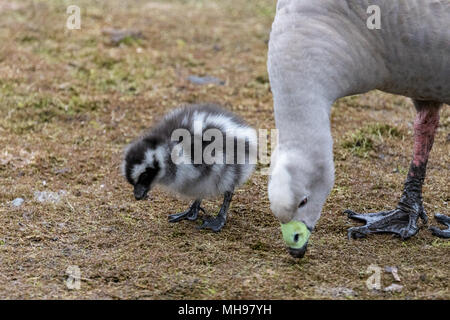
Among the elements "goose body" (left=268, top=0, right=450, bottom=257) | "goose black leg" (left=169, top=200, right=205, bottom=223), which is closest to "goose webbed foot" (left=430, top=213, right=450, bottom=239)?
"goose body" (left=268, top=0, right=450, bottom=257)

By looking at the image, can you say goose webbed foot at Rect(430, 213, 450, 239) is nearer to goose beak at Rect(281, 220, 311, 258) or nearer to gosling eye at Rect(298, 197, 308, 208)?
goose beak at Rect(281, 220, 311, 258)

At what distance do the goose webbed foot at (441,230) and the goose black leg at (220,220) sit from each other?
1693 mm

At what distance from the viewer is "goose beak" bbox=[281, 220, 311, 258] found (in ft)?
13.5

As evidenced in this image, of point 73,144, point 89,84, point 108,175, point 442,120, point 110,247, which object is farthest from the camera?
point 89,84

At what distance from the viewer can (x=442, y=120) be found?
291 inches

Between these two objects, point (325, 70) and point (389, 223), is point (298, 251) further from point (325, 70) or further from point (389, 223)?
point (389, 223)

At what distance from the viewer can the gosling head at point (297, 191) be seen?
3.90 m

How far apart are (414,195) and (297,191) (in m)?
1.89

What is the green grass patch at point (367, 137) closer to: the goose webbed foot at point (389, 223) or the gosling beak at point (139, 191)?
the goose webbed foot at point (389, 223)

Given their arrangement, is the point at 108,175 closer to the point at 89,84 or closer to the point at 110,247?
the point at 110,247

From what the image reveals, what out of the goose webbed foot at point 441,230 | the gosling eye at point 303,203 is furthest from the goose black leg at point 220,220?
the goose webbed foot at point 441,230

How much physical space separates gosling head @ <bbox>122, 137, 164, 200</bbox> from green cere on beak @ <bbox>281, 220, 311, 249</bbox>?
1.28 metres

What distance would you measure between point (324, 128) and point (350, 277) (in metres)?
1.08
